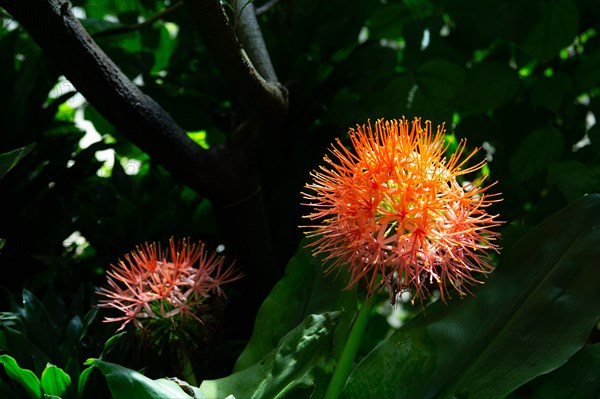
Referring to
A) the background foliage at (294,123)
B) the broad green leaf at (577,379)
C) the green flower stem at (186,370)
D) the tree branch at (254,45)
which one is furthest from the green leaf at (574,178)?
the green flower stem at (186,370)

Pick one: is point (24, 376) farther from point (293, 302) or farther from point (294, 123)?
point (294, 123)

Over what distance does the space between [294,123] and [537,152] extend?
1.11 ft

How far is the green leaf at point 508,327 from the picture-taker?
23.0 inches

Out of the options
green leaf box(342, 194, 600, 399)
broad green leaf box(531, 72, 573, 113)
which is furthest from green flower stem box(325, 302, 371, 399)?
broad green leaf box(531, 72, 573, 113)

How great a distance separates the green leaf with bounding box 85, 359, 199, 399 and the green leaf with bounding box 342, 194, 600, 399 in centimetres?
18

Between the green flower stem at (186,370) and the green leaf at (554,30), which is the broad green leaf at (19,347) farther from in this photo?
the green leaf at (554,30)

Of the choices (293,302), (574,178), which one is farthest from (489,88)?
(293,302)

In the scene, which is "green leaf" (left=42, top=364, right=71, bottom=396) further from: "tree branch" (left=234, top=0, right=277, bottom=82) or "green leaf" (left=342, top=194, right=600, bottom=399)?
"tree branch" (left=234, top=0, right=277, bottom=82)

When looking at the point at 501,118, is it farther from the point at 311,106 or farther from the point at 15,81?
the point at 15,81

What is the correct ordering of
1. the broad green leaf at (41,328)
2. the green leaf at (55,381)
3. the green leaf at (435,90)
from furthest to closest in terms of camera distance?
the green leaf at (435,90) → the broad green leaf at (41,328) → the green leaf at (55,381)

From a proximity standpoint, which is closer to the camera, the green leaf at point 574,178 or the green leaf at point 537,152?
the green leaf at point 574,178

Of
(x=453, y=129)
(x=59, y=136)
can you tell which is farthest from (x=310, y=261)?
(x=59, y=136)

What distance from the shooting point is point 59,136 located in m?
1.05

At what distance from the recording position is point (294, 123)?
1.00m
